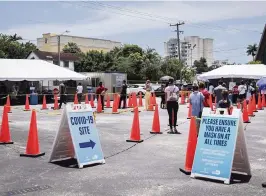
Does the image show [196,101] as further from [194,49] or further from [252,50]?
[194,49]

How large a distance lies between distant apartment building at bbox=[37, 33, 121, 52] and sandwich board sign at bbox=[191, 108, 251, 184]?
10645 cm

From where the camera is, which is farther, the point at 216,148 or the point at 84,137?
the point at 84,137

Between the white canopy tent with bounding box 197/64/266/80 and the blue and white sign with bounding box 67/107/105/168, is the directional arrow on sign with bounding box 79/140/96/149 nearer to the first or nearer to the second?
the blue and white sign with bounding box 67/107/105/168

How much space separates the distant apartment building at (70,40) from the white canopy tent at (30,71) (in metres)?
79.0

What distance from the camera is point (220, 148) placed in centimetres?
649

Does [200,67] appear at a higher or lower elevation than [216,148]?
higher

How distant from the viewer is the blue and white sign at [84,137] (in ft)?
24.2

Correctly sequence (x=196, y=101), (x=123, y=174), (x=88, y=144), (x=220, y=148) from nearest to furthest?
(x=220, y=148), (x=123, y=174), (x=88, y=144), (x=196, y=101)

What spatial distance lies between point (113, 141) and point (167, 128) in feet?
10.9

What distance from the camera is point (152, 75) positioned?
198 ft

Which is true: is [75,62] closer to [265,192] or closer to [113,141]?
[113,141]

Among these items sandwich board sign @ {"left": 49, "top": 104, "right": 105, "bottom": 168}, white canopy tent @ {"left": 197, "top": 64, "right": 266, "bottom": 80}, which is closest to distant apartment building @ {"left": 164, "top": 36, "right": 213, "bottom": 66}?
white canopy tent @ {"left": 197, "top": 64, "right": 266, "bottom": 80}

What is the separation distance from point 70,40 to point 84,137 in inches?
4289

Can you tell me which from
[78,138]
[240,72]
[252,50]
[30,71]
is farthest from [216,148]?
[252,50]
